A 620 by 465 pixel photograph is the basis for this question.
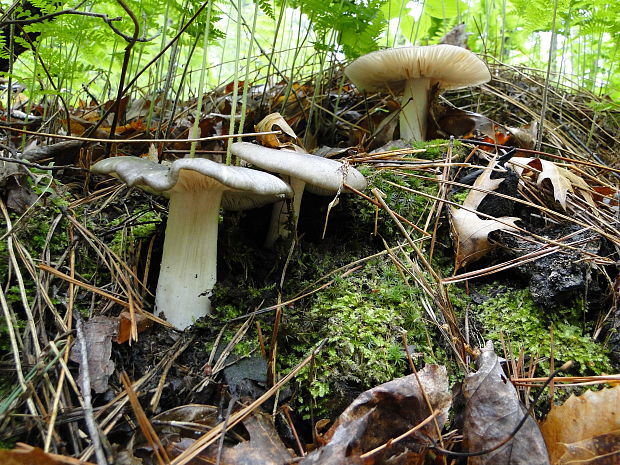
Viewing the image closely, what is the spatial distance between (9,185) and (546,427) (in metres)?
2.25

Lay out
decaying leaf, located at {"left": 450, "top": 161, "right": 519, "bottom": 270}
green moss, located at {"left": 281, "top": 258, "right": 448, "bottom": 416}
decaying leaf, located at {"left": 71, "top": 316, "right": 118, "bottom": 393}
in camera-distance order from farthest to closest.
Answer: decaying leaf, located at {"left": 450, "top": 161, "right": 519, "bottom": 270} → green moss, located at {"left": 281, "top": 258, "right": 448, "bottom": 416} → decaying leaf, located at {"left": 71, "top": 316, "right": 118, "bottom": 393}

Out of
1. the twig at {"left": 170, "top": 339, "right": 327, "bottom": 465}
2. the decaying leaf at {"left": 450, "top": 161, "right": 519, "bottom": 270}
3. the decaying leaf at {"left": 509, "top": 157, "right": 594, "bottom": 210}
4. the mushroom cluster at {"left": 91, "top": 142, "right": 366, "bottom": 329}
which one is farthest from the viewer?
the decaying leaf at {"left": 509, "top": 157, "right": 594, "bottom": 210}

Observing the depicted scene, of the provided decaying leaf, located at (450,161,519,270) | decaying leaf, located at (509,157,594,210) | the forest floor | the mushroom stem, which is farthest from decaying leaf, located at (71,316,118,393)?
decaying leaf, located at (509,157,594,210)

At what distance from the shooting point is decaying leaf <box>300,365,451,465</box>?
1.18m

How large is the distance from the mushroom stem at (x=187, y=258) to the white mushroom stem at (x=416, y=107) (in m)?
2.07

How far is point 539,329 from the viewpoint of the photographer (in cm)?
181

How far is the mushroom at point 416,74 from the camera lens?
2.98 m

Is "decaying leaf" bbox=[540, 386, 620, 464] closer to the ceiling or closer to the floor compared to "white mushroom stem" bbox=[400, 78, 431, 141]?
closer to the floor

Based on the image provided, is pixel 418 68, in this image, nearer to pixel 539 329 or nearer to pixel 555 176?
pixel 555 176

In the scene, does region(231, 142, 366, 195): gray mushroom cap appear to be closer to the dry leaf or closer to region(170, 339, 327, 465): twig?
region(170, 339, 327, 465): twig

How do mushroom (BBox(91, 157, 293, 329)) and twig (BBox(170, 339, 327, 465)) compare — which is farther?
mushroom (BBox(91, 157, 293, 329))

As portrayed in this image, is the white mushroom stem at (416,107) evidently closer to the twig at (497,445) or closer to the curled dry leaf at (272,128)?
the curled dry leaf at (272,128)

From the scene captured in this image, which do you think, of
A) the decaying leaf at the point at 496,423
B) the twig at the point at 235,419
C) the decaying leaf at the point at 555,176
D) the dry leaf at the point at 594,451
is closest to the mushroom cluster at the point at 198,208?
the twig at the point at 235,419

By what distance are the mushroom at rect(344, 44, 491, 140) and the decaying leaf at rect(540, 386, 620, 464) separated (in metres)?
2.35
